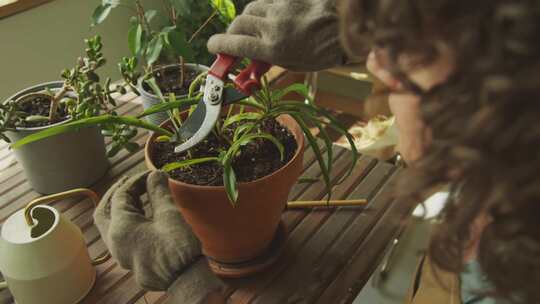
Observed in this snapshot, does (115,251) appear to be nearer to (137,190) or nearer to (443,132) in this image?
(137,190)

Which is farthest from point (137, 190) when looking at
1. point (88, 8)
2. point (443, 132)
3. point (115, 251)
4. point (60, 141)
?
point (88, 8)

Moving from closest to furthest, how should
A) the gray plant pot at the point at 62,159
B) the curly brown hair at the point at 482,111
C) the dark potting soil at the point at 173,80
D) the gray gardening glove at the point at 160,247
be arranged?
the curly brown hair at the point at 482,111 < the gray gardening glove at the point at 160,247 < the gray plant pot at the point at 62,159 < the dark potting soil at the point at 173,80

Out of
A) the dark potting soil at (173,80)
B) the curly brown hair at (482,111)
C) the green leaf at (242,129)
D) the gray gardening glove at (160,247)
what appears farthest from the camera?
the dark potting soil at (173,80)

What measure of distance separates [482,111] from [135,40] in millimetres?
655

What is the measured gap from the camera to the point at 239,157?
63 cm

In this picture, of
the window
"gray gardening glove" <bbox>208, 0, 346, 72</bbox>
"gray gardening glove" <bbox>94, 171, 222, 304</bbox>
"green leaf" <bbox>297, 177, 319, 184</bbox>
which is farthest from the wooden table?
the window

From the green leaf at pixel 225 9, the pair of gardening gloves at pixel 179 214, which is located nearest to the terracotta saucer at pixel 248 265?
the pair of gardening gloves at pixel 179 214

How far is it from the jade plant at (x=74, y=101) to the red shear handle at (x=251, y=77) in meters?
0.27

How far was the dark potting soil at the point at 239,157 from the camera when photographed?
60 centimetres

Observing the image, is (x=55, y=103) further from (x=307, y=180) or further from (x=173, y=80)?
(x=307, y=180)

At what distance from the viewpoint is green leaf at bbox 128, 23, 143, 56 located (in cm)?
79

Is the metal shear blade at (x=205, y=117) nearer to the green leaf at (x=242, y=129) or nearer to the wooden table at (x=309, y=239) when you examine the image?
the green leaf at (x=242, y=129)

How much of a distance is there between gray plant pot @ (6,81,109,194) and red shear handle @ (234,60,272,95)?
1.12 ft

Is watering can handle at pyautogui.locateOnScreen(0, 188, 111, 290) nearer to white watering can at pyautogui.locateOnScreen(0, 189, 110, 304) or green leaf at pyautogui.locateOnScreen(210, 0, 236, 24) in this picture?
white watering can at pyautogui.locateOnScreen(0, 189, 110, 304)
